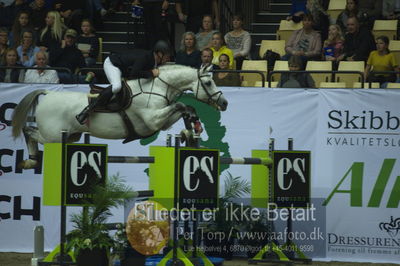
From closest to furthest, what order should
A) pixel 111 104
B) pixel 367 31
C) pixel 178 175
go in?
pixel 178 175
pixel 111 104
pixel 367 31

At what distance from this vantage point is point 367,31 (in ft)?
50.3

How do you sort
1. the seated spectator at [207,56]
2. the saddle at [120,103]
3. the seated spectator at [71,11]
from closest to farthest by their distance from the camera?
the saddle at [120,103], the seated spectator at [207,56], the seated spectator at [71,11]

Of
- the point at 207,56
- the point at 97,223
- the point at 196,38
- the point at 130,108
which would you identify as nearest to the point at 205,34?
the point at 196,38

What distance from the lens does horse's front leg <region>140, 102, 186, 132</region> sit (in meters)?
13.2

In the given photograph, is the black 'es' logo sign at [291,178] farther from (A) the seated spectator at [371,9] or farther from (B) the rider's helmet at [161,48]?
(A) the seated spectator at [371,9]

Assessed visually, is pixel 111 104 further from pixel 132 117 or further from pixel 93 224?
pixel 93 224

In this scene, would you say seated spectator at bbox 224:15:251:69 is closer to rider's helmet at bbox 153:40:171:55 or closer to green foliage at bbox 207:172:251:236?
rider's helmet at bbox 153:40:171:55

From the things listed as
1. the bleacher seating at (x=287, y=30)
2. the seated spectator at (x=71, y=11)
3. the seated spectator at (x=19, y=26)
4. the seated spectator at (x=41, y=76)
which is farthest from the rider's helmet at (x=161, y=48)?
the seated spectator at (x=71, y=11)

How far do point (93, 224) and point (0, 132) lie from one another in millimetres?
3029

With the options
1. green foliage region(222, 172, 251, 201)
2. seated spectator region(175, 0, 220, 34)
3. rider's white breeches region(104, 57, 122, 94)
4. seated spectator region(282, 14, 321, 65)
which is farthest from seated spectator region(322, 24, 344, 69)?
rider's white breeches region(104, 57, 122, 94)

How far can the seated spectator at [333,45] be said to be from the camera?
1545 cm

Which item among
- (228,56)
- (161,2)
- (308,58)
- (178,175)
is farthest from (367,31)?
(178,175)

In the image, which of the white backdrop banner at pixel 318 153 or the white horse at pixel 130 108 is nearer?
the white horse at pixel 130 108

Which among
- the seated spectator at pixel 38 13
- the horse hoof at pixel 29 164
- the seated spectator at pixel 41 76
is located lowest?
the horse hoof at pixel 29 164
